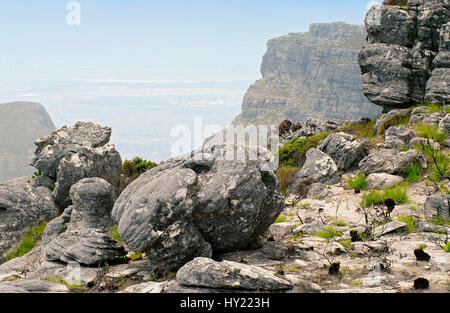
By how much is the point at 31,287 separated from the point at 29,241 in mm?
9109

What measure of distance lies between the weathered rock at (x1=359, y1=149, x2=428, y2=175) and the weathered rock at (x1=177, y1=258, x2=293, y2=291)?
1149cm

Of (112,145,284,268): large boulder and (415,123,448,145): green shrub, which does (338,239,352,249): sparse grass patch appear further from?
(415,123,448,145): green shrub

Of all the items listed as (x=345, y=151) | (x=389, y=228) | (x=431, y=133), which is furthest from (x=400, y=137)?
(x=389, y=228)

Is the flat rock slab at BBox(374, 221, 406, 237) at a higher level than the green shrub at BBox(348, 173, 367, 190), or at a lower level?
higher

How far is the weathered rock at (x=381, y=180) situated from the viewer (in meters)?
16.3

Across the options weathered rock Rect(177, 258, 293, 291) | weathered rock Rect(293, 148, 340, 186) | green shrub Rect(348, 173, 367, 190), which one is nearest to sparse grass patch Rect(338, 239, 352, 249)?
weathered rock Rect(177, 258, 293, 291)

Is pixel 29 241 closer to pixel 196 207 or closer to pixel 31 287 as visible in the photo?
pixel 31 287

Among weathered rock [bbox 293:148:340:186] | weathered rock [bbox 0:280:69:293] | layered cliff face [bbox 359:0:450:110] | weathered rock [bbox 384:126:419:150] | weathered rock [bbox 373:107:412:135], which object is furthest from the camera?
layered cliff face [bbox 359:0:450:110]

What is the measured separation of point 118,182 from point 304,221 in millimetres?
10434

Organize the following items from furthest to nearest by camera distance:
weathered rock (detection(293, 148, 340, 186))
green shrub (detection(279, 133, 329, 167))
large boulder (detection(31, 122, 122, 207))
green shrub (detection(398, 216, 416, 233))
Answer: green shrub (detection(279, 133, 329, 167))
weathered rock (detection(293, 148, 340, 186))
large boulder (detection(31, 122, 122, 207))
green shrub (detection(398, 216, 416, 233))

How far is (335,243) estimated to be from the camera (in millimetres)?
10188

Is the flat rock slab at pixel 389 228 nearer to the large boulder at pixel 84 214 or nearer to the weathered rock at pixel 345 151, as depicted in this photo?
the large boulder at pixel 84 214

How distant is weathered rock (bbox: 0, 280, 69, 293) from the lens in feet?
24.7
